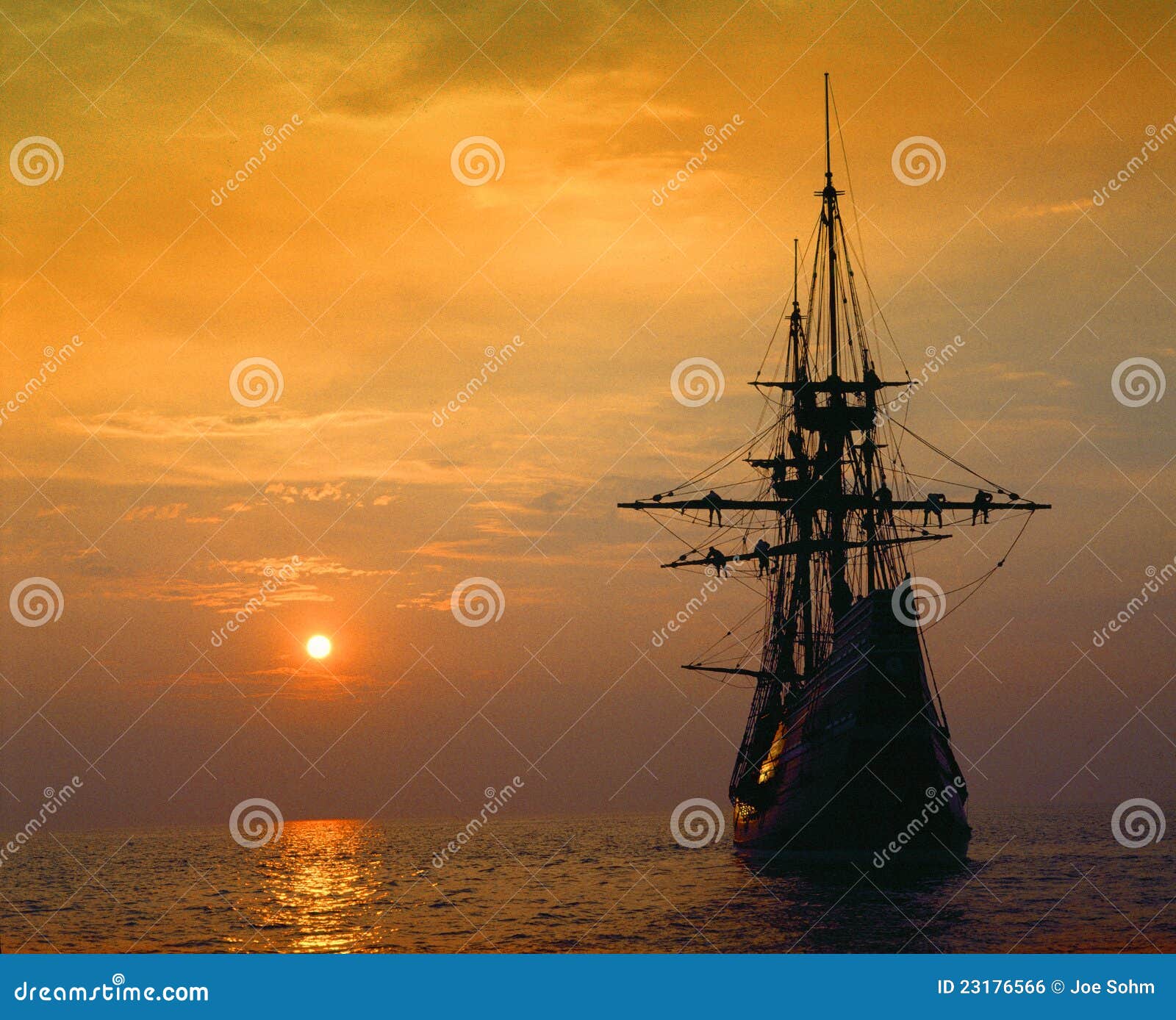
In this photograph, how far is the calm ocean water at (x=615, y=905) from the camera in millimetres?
35562

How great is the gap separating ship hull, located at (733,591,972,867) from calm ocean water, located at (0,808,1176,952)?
1.46 meters

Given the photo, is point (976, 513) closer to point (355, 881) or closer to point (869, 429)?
point (869, 429)

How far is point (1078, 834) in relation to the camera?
365 feet

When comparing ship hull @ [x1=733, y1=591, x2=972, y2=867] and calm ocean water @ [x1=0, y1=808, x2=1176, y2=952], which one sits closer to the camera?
calm ocean water @ [x1=0, y1=808, x2=1176, y2=952]

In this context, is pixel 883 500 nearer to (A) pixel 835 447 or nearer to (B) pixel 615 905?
(A) pixel 835 447

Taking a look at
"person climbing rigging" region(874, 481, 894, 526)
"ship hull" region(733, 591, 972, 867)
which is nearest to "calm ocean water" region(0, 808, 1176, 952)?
"ship hull" region(733, 591, 972, 867)

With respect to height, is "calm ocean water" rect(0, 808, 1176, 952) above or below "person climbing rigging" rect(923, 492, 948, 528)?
below

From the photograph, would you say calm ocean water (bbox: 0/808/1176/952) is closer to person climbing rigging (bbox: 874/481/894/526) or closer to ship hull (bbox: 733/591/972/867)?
ship hull (bbox: 733/591/972/867)

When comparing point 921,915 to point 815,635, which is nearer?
point 921,915

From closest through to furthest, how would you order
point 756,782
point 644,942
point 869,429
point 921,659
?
point 644,942, point 921,659, point 869,429, point 756,782

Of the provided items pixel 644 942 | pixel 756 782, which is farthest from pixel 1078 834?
pixel 644 942

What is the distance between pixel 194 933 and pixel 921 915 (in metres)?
23.5

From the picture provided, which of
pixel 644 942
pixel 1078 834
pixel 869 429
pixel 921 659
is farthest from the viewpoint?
pixel 1078 834

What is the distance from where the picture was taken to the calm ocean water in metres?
35.6
